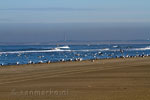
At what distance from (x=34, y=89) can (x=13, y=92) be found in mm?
1480

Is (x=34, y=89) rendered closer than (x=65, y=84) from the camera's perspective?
Yes

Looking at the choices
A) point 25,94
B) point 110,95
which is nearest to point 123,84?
point 110,95

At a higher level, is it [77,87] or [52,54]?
[52,54]

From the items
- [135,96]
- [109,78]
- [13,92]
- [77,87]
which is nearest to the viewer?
[135,96]

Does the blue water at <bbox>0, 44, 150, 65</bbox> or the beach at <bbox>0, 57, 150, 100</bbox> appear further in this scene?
the blue water at <bbox>0, 44, 150, 65</bbox>

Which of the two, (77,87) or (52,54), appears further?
(52,54)

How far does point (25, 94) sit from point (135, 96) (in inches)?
227

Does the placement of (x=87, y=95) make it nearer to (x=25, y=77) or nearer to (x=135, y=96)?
(x=135, y=96)

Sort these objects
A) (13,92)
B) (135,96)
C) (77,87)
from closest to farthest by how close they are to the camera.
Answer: (135,96)
(13,92)
(77,87)

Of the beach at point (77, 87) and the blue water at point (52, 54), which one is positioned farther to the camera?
the blue water at point (52, 54)

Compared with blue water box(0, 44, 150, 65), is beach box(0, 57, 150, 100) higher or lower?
lower

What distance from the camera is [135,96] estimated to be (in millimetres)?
22719

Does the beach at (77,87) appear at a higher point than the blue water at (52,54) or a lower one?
lower

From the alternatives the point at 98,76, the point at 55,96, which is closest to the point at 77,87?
the point at 55,96
